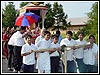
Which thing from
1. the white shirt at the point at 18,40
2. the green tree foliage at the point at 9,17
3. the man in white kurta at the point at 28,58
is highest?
the green tree foliage at the point at 9,17

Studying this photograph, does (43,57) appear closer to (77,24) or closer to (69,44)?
(69,44)

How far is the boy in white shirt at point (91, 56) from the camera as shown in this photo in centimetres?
634

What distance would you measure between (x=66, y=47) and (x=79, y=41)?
450 millimetres

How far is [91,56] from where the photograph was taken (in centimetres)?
639

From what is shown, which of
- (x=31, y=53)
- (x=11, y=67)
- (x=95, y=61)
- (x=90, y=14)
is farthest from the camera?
(x=90, y=14)

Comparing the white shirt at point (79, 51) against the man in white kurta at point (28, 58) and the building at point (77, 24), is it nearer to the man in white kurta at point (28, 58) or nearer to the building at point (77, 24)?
the man in white kurta at point (28, 58)

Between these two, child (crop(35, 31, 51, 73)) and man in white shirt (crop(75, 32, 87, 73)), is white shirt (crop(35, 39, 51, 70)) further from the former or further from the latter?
man in white shirt (crop(75, 32, 87, 73))

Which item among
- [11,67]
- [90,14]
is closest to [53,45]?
[11,67]

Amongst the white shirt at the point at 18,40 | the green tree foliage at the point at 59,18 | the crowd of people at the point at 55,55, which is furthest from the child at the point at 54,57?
the green tree foliage at the point at 59,18

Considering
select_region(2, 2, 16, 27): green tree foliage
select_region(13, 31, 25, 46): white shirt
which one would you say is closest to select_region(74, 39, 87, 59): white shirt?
select_region(13, 31, 25, 46): white shirt

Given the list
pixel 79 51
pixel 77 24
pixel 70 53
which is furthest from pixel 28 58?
pixel 77 24

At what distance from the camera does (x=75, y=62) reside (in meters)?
6.45

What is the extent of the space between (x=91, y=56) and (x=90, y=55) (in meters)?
0.04

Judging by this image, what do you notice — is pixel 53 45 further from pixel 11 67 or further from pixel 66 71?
pixel 11 67
